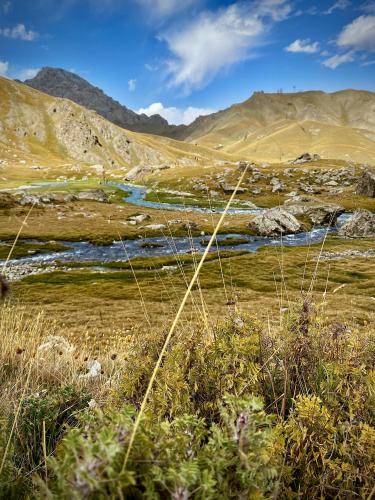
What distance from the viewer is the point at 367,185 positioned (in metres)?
109

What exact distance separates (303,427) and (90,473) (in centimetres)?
196

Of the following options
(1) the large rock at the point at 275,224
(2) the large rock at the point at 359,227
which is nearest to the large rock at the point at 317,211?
(2) the large rock at the point at 359,227

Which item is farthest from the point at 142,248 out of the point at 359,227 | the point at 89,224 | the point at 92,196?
the point at 92,196

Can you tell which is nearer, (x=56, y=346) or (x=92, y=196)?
(x=56, y=346)

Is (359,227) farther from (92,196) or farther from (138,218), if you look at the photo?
(92,196)

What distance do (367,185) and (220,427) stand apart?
4743 inches

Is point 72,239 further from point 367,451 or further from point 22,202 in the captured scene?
point 367,451

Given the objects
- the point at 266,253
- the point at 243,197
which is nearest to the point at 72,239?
the point at 266,253

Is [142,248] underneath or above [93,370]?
underneath

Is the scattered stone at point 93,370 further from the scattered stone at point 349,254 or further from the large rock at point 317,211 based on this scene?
the large rock at point 317,211

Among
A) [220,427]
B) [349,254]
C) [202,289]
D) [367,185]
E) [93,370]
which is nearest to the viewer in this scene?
[220,427]

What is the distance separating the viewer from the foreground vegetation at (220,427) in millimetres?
1678

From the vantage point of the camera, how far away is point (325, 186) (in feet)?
449

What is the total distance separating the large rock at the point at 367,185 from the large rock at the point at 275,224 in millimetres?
54695
